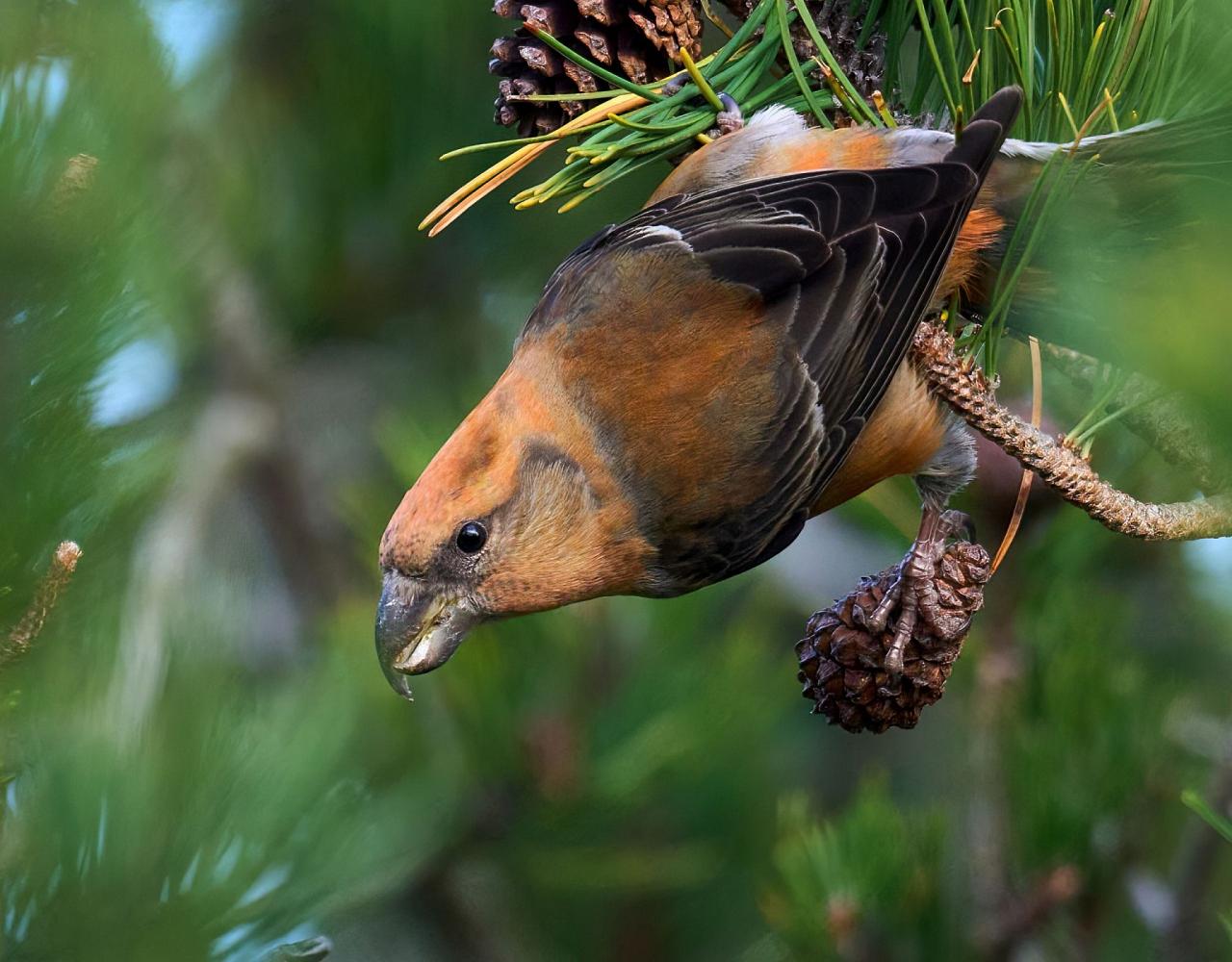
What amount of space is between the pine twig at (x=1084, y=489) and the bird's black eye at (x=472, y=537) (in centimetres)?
53

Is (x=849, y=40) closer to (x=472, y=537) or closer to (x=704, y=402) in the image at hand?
(x=704, y=402)

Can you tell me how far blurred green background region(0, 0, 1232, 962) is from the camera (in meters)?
1.00

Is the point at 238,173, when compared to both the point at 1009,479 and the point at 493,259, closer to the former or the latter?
the point at 493,259

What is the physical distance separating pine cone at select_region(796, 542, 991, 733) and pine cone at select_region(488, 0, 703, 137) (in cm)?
64

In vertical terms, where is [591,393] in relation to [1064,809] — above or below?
above

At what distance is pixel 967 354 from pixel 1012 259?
14cm

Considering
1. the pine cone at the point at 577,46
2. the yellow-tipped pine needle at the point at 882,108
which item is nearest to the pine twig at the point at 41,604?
the pine cone at the point at 577,46

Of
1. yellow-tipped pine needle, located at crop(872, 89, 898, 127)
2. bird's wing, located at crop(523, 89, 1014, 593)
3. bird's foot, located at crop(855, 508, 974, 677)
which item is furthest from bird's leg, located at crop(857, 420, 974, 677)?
yellow-tipped pine needle, located at crop(872, 89, 898, 127)

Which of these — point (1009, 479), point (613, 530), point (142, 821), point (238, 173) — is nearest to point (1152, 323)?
point (142, 821)

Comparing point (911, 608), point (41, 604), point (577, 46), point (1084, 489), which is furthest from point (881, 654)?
point (41, 604)

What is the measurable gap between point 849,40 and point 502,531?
67cm

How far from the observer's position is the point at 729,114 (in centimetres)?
140

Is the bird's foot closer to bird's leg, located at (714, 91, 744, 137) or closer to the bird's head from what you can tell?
the bird's head

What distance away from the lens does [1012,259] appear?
1.39 metres
